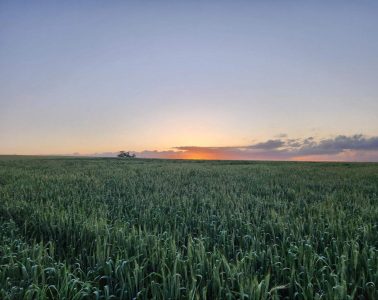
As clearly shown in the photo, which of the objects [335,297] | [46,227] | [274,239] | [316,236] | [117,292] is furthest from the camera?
[46,227]

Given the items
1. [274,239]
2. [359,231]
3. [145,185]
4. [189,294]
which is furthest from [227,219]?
[145,185]

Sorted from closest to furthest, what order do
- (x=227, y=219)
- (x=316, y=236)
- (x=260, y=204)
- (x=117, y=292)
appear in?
(x=117, y=292), (x=316, y=236), (x=227, y=219), (x=260, y=204)

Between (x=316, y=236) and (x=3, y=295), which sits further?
(x=316, y=236)

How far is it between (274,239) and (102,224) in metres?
3.28

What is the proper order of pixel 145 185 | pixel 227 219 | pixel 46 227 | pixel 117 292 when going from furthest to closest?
pixel 145 185 → pixel 227 219 → pixel 46 227 → pixel 117 292

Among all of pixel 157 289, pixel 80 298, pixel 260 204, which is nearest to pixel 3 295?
pixel 80 298

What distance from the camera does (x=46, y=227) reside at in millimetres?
6707

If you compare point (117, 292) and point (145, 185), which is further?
point (145, 185)

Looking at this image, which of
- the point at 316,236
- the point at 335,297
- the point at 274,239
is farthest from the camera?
the point at 316,236

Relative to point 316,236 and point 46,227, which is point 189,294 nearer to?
point 316,236

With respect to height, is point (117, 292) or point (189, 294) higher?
point (189, 294)

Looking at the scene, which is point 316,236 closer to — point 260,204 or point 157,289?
point 260,204

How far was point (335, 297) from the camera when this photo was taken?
10.7ft

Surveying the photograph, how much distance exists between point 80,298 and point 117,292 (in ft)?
1.48
